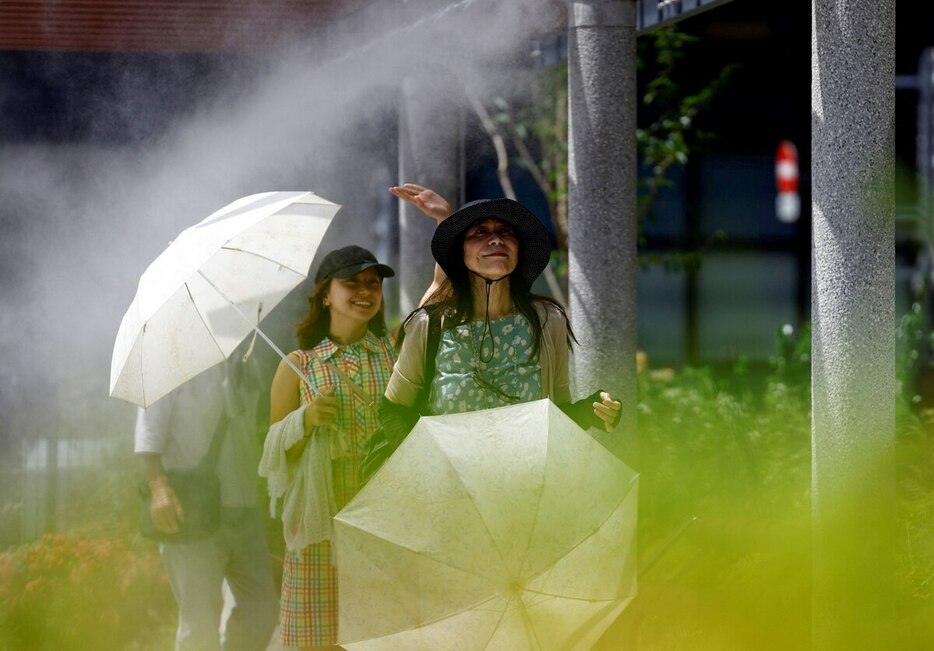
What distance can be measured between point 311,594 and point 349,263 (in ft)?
3.69

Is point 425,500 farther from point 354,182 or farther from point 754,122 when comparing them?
point 754,122

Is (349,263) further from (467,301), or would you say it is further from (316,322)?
(467,301)

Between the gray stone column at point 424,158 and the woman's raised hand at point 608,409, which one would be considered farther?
the gray stone column at point 424,158

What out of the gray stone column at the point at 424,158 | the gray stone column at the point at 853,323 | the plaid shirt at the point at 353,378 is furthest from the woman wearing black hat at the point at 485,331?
the gray stone column at the point at 424,158

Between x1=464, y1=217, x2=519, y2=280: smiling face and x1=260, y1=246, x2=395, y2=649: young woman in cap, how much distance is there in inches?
27.8

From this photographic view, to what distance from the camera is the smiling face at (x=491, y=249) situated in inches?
146

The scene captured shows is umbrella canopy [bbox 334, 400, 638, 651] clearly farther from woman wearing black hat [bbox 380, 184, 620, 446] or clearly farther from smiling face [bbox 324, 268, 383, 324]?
smiling face [bbox 324, 268, 383, 324]

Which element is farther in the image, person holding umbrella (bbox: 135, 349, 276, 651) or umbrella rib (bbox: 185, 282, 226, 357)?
person holding umbrella (bbox: 135, 349, 276, 651)

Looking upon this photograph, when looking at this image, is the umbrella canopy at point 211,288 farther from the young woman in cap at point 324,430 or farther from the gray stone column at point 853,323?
the gray stone column at point 853,323

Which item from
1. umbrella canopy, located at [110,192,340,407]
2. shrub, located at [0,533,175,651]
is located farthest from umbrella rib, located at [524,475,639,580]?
shrub, located at [0,533,175,651]

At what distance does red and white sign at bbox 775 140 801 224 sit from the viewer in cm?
1214

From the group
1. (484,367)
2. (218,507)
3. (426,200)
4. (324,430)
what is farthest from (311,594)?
(426,200)

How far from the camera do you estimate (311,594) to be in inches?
175

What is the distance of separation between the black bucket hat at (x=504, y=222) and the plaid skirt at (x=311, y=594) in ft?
3.17
